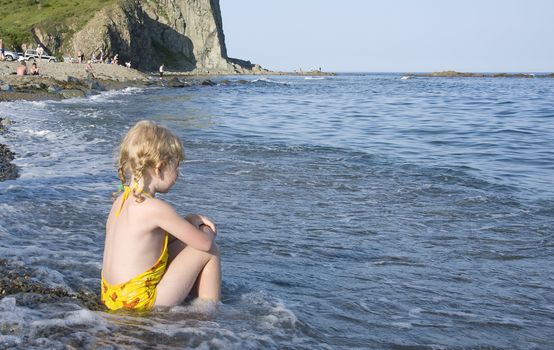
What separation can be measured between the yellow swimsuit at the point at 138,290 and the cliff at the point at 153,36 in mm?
77145

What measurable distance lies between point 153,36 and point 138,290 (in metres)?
107

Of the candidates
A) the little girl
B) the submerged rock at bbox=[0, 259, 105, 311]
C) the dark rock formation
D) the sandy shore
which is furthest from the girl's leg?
the sandy shore

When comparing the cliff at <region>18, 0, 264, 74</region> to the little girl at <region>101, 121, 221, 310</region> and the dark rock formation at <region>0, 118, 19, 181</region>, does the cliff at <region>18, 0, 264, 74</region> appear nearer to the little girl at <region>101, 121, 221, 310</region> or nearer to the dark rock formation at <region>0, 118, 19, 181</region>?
the dark rock formation at <region>0, 118, 19, 181</region>

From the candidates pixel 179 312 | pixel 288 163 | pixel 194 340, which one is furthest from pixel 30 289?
pixel 288 163

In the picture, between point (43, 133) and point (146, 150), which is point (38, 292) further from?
point (43, 133)

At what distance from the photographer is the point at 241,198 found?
26.5ft

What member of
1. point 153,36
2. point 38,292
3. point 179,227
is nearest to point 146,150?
point 179,227

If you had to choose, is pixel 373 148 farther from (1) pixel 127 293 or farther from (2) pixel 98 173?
(1) pixel 127 293

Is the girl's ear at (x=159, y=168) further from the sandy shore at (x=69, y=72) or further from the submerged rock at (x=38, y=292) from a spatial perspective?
the sandy shore at (x=69, y=72)

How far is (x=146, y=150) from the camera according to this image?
11.6ft

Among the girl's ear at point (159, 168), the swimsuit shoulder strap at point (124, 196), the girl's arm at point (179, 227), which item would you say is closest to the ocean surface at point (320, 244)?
the girl's arm at point (179, 227)

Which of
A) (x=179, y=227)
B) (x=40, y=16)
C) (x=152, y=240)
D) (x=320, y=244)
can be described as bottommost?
(x=320, y=244)

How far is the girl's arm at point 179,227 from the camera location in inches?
Result: 141

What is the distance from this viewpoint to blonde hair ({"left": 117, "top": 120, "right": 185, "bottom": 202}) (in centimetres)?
355
